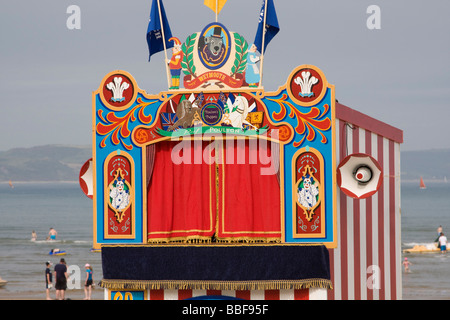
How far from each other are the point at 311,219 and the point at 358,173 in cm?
125

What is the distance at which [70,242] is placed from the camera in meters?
64.2

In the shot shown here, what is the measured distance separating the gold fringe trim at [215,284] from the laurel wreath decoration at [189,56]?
389cm

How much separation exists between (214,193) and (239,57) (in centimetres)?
257

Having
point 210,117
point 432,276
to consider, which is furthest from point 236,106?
point 432,276

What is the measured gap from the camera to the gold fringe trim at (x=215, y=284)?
53.6 ft

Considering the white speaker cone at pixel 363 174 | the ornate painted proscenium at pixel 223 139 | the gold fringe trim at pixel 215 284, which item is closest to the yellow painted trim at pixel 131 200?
the ornate painted proscenium at pixel 223 139

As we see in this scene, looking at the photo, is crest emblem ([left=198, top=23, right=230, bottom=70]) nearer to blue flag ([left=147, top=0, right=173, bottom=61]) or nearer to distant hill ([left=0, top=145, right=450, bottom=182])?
blue flag ([left=147, top=0, right=173, bottom=61])

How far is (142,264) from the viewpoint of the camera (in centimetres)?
1683

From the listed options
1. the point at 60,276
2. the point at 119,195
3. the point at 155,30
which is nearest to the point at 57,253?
the point at 60,276

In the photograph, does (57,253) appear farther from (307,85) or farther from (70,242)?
(307,85)

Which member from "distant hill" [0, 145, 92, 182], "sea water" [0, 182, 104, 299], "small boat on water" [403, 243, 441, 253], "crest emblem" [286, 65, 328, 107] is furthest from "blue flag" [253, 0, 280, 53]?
"distant hill" [0, 145, 92, 182]
